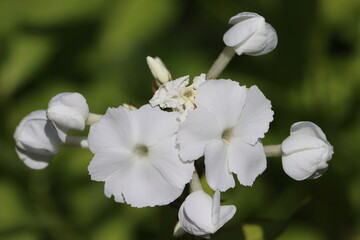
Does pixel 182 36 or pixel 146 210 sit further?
pixel 182 36

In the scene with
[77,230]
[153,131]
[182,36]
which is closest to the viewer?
[153,131]

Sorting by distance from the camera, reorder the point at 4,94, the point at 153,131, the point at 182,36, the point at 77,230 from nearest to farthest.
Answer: the point at 153,131 → the point at 77,230 → the point at 4,94 → the point at 182,36

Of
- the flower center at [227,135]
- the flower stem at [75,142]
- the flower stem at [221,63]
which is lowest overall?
the flower center at [227,135]

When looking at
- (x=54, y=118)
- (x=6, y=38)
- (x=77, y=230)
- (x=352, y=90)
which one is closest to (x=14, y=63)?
(x=6, y=38)

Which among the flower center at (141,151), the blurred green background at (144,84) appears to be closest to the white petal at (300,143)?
the flower center at (141,151)

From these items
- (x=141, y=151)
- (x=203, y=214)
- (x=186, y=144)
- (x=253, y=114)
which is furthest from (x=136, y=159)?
(x=253, y=114)

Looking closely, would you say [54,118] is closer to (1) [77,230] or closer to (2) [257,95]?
(2) [257,95]

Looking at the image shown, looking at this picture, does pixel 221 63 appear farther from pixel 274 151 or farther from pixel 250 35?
pixel 274 151

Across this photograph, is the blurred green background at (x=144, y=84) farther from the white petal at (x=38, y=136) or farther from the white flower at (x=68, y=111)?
the white flower at (x=68, y=111)
